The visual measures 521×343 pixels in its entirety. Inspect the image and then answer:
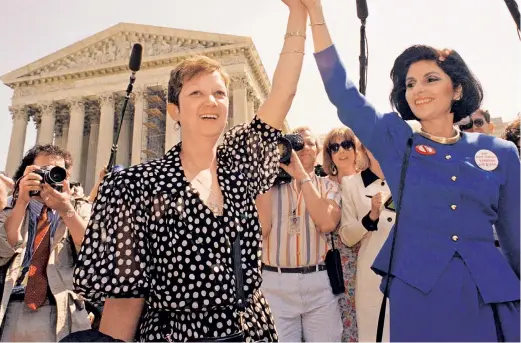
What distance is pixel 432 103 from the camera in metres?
2.09

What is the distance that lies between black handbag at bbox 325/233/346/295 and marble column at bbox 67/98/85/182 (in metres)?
29.9

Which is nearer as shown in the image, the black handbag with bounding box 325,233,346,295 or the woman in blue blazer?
the woman in blue blazer

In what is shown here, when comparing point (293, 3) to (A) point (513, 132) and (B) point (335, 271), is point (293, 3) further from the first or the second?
(A) point (513, 132)

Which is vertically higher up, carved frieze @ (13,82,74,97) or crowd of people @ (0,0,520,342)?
carved frieze @ (13,82,74,97)

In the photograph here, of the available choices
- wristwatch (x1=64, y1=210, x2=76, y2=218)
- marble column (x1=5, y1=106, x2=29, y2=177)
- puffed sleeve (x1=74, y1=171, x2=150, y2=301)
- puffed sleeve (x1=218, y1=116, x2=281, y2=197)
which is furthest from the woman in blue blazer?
marble column (x1=5, y1=106, x2=29, y2=177)

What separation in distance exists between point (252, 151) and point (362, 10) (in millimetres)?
1154

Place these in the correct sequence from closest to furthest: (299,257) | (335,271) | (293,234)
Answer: (335,271) → (299,257) → (293,234)

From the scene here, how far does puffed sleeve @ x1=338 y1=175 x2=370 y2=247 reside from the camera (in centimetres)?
368

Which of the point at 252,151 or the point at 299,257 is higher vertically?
the point at 252,151

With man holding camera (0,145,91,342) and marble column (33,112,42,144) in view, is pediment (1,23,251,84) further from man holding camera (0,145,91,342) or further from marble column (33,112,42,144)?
man holding camera (0,145,91,342)

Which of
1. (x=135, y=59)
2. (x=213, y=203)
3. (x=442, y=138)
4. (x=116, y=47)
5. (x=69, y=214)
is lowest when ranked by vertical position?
(x=213, y=203)

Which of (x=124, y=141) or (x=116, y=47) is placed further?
(x=116, y=47)

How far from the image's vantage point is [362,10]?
2465 millimetres

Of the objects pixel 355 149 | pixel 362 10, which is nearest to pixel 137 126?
pixel 355 149
